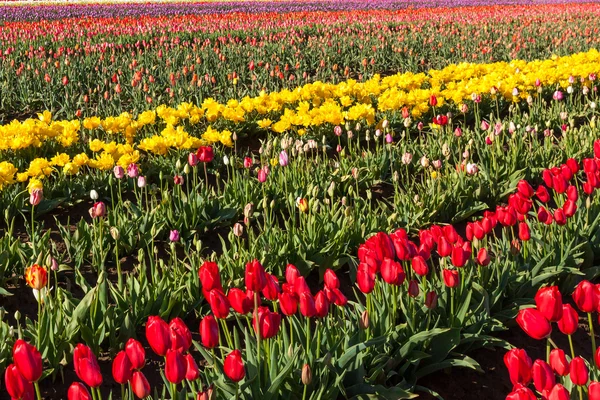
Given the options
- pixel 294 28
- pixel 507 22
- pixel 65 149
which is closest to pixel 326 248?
pixel 65 149

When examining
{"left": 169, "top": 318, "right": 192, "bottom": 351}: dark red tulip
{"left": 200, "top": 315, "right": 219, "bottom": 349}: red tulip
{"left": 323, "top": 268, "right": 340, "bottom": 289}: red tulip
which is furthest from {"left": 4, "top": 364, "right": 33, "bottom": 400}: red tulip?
{"left": 323, "top": 268, "right": 340, "bottom": 289}: red tulip

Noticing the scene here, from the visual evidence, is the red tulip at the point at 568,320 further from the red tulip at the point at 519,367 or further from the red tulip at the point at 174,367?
the red tulip at the point at 174,367

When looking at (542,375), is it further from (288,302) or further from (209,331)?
(209,331)

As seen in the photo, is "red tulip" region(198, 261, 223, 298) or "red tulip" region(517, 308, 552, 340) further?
"red tulip" region(198, 261, 223, 298)

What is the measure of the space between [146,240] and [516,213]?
206 cm

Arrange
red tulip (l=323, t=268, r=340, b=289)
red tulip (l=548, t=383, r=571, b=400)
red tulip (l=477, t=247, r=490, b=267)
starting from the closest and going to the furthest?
red tulip (l=548, t=383, r=571, b=400), red tulip (l=323, t=268, r=340, b=289), red tulip (l=477, t=247, r=490, b=267)

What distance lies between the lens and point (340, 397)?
93.9 inches

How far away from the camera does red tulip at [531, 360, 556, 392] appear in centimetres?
157

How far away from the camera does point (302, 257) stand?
3.44m

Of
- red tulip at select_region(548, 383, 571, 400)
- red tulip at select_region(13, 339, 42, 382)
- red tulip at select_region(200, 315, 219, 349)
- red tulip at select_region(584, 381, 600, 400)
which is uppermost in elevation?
red tulip at select_region(13, 339, 42, 382)

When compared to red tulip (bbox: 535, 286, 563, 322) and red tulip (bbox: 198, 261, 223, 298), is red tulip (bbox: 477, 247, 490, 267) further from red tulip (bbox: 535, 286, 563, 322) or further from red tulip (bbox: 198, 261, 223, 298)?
red tulip (bbox: 198, 261, 223, 298)

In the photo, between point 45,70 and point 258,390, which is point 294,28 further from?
point 258,390

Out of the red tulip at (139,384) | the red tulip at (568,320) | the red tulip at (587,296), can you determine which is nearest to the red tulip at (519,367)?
the red tulip at (568,320)

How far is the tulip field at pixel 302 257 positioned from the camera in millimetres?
1963
